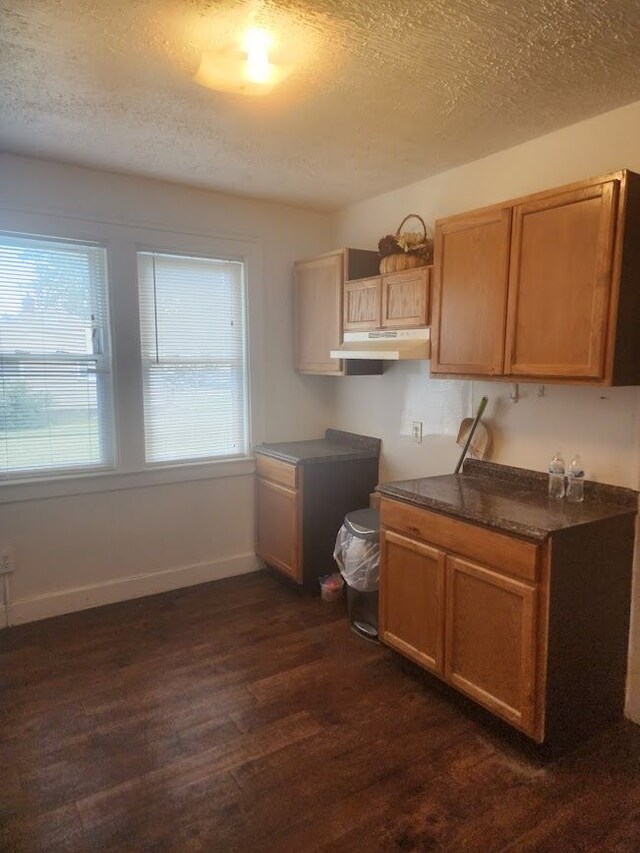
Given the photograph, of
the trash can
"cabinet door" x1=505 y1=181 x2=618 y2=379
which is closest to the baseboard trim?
the trash can

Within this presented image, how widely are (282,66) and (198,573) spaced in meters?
2.88

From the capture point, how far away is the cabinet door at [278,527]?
3.35 m

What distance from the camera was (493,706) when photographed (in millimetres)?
Answer: 2084

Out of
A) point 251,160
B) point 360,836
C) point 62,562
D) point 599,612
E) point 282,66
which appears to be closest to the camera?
point 360,836

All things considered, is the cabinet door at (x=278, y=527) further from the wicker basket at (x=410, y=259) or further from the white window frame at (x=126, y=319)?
the wicker basket at (x=410, y=259)

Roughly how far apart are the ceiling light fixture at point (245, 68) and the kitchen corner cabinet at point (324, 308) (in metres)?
1.39

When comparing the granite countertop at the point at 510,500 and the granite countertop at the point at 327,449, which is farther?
the granite countertop at the point at 327,449

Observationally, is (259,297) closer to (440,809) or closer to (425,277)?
(425,277)

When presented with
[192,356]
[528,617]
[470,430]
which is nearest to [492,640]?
[528,617]

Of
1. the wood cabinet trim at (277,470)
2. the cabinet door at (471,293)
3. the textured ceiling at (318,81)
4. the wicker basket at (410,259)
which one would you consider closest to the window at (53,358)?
the textured ceiling at (318,81)

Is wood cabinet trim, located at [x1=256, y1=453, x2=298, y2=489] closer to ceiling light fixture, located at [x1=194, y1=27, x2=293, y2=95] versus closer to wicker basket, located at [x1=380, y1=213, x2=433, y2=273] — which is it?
wicker basket, located at [x1=380, y1=213, x2=433, y2=273]

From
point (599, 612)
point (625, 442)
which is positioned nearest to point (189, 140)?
point (625, 442)

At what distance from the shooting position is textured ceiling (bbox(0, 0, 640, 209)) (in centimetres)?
163

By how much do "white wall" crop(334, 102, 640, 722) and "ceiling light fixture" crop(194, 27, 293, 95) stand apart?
127 centimetres
